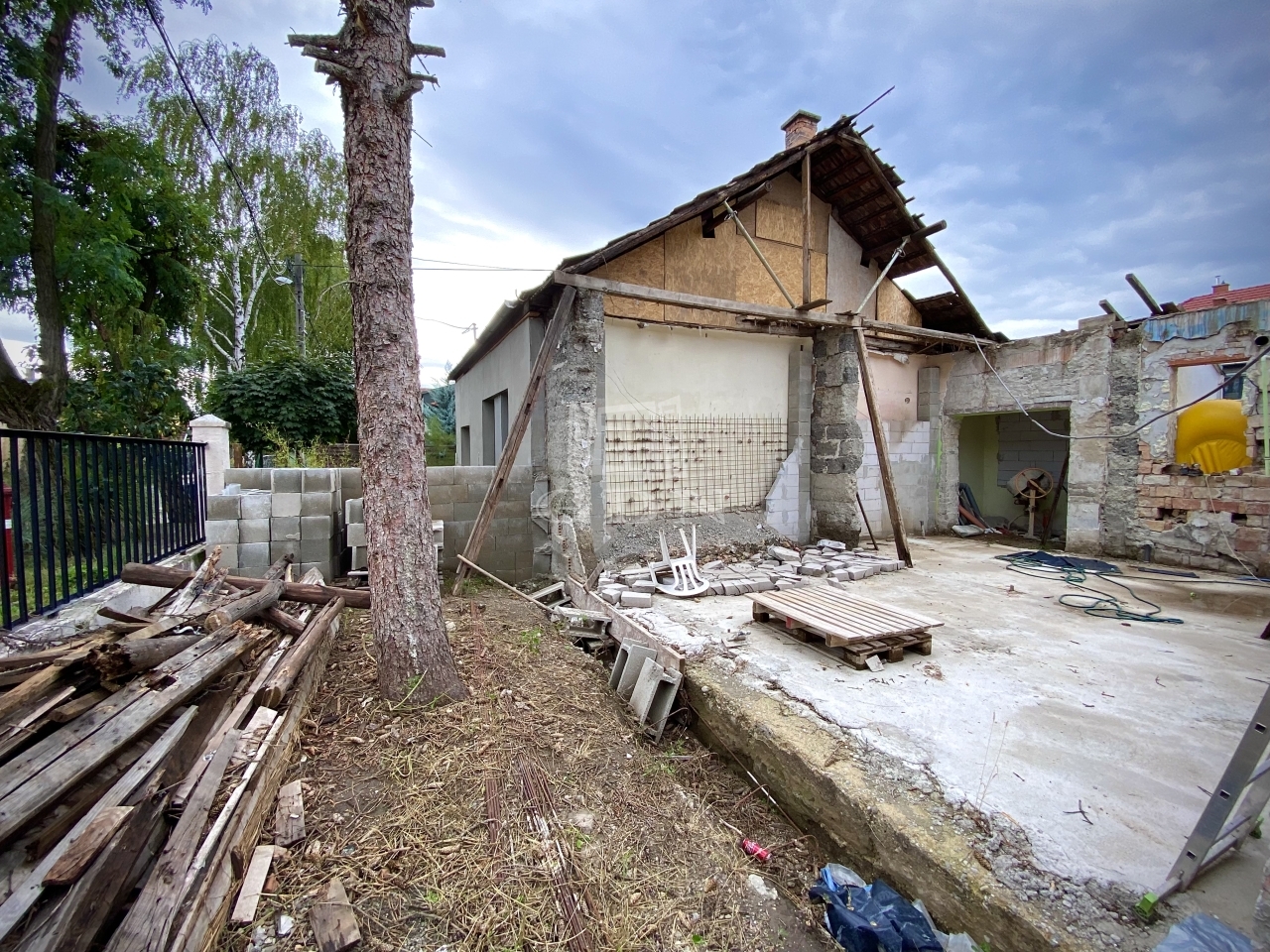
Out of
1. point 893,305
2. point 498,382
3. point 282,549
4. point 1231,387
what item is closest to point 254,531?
point 282,549

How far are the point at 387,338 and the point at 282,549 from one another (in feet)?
11.9

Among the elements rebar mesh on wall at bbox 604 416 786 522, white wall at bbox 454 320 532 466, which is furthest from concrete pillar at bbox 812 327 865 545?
white wall at bbox 454 320 532 466

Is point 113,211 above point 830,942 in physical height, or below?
above

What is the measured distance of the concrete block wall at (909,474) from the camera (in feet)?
28.8

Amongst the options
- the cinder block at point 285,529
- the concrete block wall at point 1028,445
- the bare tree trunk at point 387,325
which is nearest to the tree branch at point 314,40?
the bare tree trunk at point 387,325

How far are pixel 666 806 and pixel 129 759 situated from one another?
7.69 feet

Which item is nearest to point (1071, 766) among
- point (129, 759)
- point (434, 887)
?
point (434, 887)

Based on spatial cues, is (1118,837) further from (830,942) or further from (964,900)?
(830,942)

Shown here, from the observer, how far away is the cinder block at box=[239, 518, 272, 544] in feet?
17.1

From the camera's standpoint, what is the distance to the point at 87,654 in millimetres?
2400

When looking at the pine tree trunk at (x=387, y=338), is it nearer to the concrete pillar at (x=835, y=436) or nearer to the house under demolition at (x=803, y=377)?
the house under demolition at (x=803, y=377)

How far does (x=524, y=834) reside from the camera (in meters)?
2.20

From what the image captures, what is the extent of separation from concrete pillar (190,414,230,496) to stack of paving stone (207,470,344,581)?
650mm

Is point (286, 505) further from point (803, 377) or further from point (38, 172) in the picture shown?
point (38, 172)
